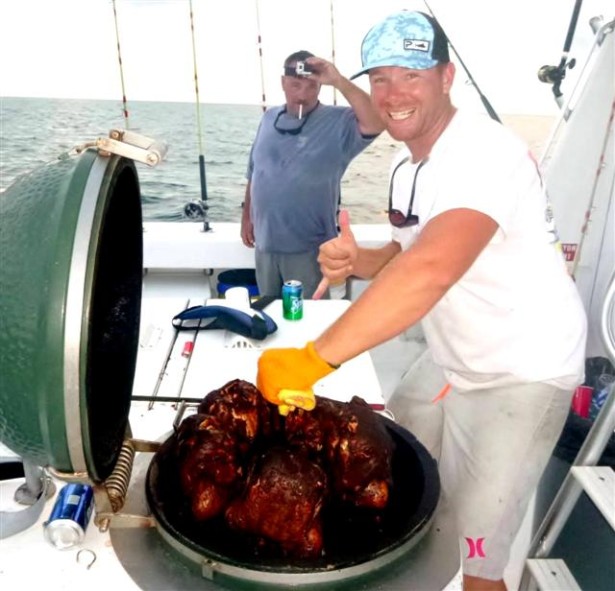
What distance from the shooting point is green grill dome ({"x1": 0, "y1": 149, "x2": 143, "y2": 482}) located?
88 centimetres

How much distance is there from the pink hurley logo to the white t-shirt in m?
0.44

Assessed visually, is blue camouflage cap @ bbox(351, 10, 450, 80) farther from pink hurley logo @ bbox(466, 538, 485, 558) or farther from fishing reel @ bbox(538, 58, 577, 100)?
fishing reel @ bbox(538, 58, 577, 100)

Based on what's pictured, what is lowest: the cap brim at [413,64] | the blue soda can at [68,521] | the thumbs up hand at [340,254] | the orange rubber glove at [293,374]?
the blue soda can at [68,521]

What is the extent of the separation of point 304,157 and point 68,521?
9.12ft

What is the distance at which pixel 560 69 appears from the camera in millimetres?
3152

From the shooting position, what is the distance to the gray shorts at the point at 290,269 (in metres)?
3.79

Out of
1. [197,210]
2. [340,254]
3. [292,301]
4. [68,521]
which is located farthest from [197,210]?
[68,521]

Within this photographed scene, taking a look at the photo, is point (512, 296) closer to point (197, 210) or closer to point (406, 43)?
point (406, 43)

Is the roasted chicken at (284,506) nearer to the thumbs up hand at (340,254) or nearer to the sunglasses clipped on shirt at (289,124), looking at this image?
the thumbs up hand at (340,254)

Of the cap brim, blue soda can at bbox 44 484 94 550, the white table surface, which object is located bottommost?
the white table surface

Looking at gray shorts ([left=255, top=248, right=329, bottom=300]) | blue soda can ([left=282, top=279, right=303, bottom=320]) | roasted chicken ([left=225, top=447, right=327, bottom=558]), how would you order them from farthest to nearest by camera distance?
gray shorts ([left=255, top=248, right=329, bottom=300])
blue soda can ([left=282, top=279, right=303, bottom=320])
roasted chicken ([left=225, top=447, right=327, bottom=558])

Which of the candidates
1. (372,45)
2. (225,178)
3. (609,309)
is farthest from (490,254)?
(225,178)

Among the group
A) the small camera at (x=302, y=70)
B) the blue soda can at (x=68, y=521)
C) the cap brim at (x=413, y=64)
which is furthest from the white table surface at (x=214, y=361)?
the small camera at (x=302, y=70)

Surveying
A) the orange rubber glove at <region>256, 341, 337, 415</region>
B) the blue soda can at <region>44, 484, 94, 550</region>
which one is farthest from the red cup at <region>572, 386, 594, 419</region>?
the blue soda can at <region>44, 484, 94, 550</region>
